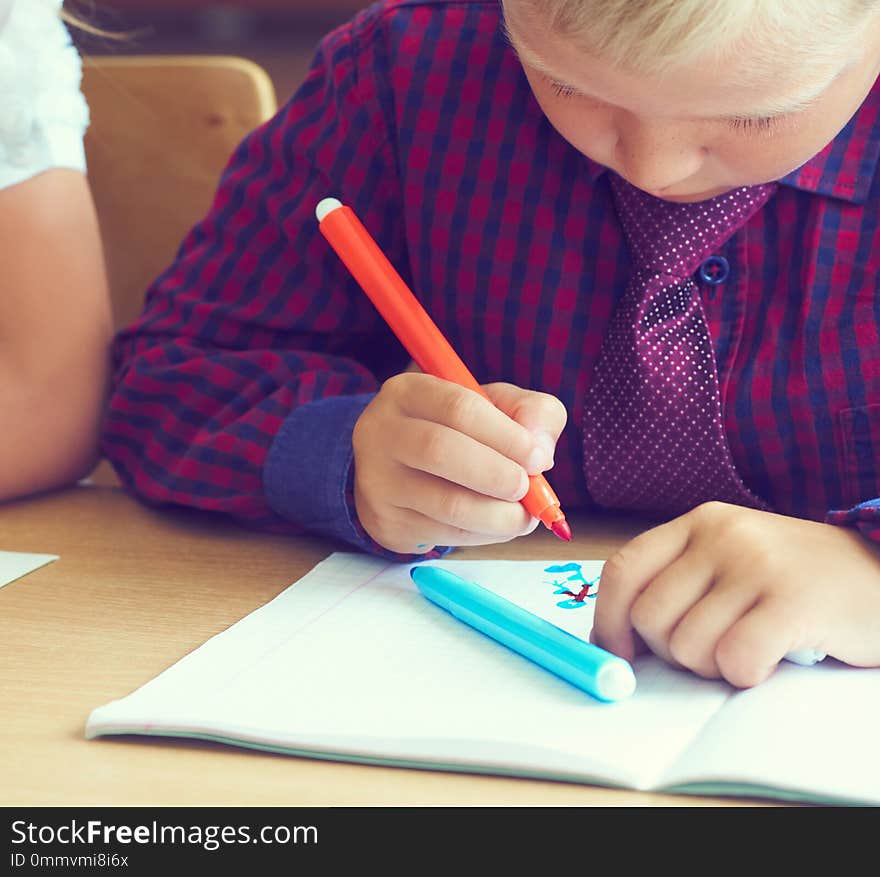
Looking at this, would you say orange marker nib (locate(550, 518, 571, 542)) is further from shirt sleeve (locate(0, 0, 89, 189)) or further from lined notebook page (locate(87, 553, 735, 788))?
shirt sleeve (locate(0, 0, 89, 189))

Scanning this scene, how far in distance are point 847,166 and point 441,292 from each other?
0.73 feet

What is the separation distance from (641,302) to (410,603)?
8.0 inches

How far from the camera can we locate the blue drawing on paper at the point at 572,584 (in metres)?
0.50

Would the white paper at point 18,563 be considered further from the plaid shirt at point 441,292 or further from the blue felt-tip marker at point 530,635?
the blue felt-tip marker at point 530,635

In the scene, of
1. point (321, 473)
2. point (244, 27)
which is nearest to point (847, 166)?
point (321, 473)

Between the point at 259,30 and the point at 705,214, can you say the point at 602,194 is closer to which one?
the point at 705,214

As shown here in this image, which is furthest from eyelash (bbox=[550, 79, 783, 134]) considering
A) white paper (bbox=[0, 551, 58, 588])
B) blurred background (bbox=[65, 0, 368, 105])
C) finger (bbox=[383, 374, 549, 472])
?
blurred background (bbox=[65, 0, 368, 105])

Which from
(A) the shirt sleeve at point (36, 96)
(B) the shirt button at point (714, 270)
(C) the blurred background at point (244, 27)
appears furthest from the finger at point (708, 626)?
(C) the blurred background at point (244, 27)

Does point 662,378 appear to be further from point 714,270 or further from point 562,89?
point 562,89

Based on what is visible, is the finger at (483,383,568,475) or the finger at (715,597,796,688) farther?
the finger at (483,383,568,475)

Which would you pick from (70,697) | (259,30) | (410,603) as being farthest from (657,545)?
(259,30)

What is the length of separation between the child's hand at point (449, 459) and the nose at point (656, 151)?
0.38 ft

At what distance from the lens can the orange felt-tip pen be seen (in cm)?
55
